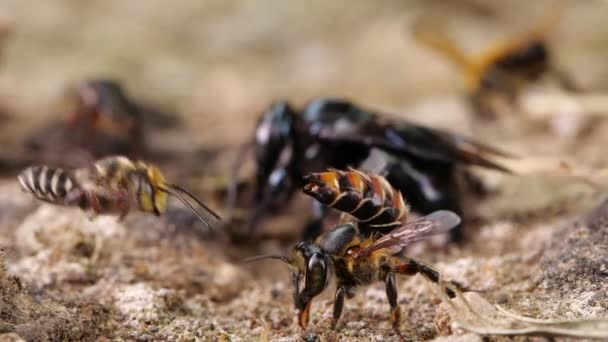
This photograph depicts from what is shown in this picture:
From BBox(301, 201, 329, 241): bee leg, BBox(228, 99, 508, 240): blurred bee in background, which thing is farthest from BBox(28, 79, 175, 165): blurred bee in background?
BBox(301, 201, 329, 241): bee leg

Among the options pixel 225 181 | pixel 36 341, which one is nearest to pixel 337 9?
pixel 225 181

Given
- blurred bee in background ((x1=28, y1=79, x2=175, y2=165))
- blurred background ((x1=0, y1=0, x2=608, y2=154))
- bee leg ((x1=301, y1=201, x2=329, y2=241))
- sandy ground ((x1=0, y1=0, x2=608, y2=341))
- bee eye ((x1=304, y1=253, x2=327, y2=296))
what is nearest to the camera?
bee eye ((x1=304, y1=253, x2=327, y2=296))

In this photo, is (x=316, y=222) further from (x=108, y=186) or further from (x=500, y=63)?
(x=500, y=63)

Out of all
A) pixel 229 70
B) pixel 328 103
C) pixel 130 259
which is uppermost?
pixel 229 70

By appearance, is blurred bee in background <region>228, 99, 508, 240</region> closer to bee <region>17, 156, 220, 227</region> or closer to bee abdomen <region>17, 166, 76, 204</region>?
bee <region>17, 156, 220, 227</region>

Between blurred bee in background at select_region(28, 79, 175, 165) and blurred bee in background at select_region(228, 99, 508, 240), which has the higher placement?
blurred bee in background at select_region(28, 79, 175, 165)

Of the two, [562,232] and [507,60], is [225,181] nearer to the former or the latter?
[562,232]

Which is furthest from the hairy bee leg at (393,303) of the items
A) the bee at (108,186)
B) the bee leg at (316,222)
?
the bee leg at (316,222)
